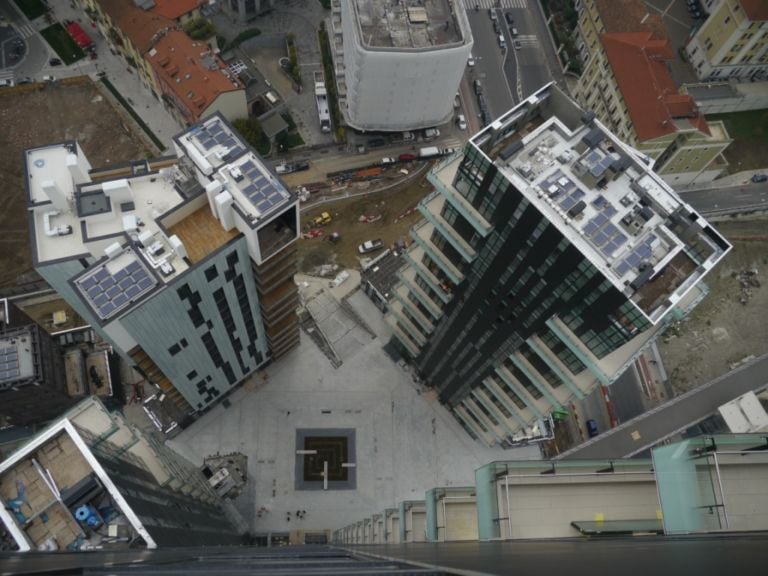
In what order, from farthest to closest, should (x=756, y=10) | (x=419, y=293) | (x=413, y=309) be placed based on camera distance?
(x=756, y=10)
(x=413, y=309)
(x=419, y=293)

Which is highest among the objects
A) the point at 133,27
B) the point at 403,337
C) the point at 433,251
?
the point at 133,27

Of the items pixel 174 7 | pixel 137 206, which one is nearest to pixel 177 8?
pixel 174 7

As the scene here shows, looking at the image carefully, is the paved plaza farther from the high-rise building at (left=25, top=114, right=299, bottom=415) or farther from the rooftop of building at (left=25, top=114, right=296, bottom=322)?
the rooftop of building at (left=25, top=114, right=296, bottom=322)

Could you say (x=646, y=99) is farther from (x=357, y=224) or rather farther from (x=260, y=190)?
(x=260, y=190)

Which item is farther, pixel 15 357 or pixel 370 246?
pixel 370 246

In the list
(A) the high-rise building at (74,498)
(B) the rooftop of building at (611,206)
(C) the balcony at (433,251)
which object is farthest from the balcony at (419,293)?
(A) the high-rise building at (74,498)

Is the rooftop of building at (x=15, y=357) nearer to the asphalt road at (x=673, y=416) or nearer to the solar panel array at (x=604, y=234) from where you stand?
the solar panel array at (x=604, y=234)

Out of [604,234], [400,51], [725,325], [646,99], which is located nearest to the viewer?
[604,234]
